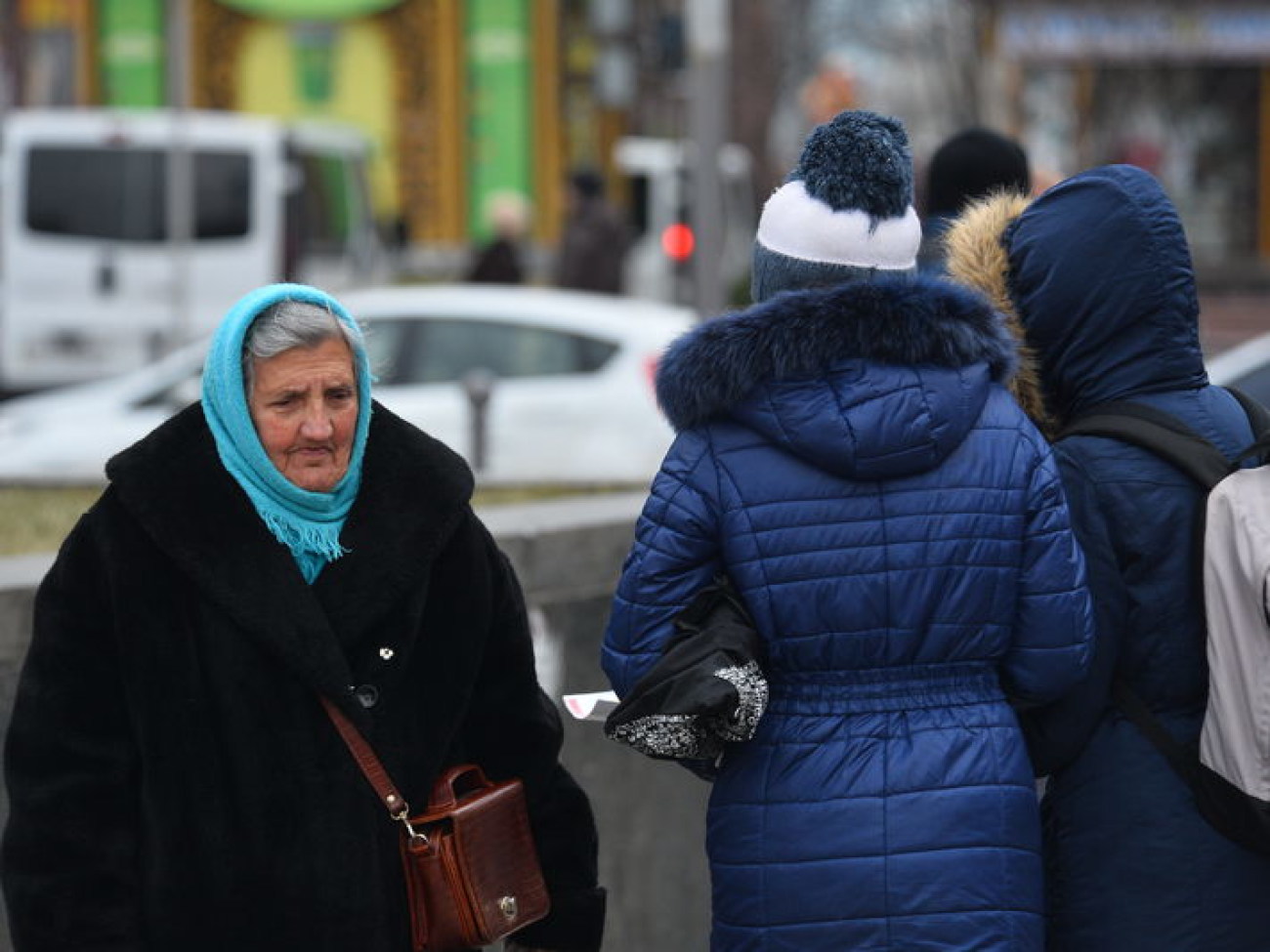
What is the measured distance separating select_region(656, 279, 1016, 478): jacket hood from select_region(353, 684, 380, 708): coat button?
56 centimetres

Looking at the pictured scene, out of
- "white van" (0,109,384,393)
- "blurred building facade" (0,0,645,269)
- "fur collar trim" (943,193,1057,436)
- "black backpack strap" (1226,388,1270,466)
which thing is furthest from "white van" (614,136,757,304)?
"black backpack strap" (1226,388,1270,466)

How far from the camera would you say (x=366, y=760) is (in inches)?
138

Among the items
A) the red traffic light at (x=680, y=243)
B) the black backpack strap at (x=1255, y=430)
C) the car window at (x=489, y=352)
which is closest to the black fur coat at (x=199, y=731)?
the black backpack strap at (x=1255, y=430)

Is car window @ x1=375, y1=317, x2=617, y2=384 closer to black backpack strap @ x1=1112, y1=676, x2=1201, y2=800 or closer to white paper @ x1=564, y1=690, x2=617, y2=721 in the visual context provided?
white paper @ x1=564, y1=690, x2=617, y2=721

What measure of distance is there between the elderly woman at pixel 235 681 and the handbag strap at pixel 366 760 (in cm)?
1

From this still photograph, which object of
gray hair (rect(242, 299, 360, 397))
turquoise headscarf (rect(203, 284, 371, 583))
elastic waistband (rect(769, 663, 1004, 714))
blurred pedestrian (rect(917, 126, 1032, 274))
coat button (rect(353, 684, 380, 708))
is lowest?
coat button (rect(353, 684, 380, 708))

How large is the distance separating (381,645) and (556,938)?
1.87 feet

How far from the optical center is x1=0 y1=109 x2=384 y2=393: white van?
19.5 m

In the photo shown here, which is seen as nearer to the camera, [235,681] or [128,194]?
[235,681]

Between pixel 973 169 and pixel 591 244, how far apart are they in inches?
482

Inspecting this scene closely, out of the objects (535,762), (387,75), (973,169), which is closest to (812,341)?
(535,762)

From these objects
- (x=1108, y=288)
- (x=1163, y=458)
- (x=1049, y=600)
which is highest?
(x=1108, y=288)

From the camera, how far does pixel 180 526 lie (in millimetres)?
3475

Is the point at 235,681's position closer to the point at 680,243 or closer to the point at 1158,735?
the point at 1158,735
